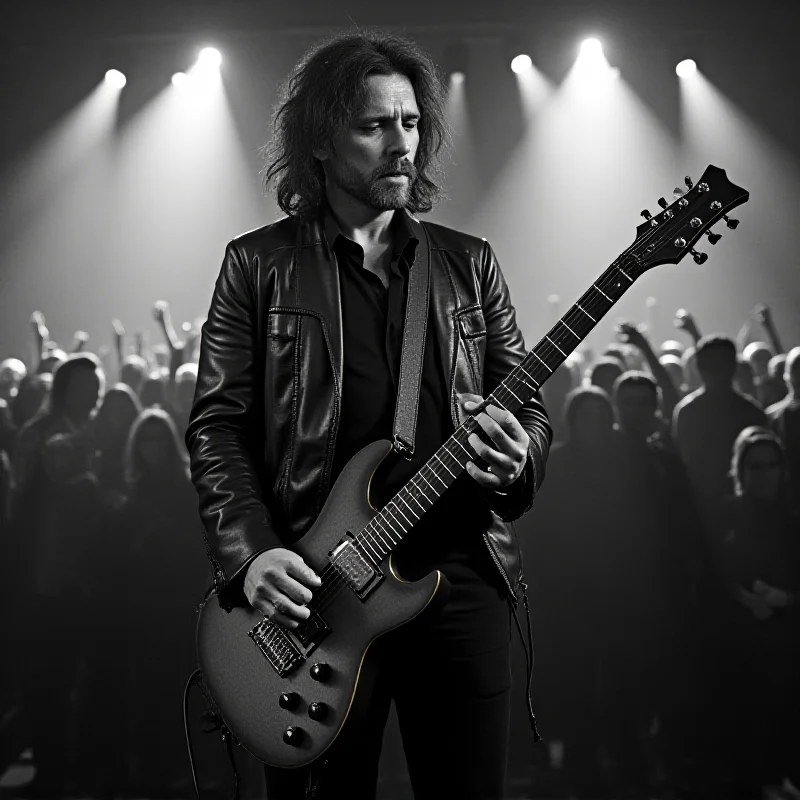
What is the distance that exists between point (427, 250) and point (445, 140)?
0.47 metres

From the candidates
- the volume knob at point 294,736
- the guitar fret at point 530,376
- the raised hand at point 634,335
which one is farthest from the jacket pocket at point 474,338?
the raised hand at point 634,335

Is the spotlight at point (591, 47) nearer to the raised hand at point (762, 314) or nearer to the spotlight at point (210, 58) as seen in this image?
the raised hand at point (762, 314)

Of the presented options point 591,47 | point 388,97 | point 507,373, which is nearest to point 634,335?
point 591,47

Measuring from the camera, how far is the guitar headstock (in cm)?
160

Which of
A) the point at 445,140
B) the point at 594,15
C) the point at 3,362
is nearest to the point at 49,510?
the point at 3,362

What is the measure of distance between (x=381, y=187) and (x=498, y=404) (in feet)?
Result: 1.75

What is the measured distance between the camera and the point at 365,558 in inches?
62.5

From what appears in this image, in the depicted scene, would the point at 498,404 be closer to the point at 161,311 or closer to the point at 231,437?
the point at 231,437

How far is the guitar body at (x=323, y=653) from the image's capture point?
5.04 feet

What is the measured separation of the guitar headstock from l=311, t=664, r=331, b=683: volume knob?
0.96 metres

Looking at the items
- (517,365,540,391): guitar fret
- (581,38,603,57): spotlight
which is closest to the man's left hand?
(517,365,540,391): guitar fret

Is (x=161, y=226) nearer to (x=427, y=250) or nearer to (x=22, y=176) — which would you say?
(x=22, y=176)

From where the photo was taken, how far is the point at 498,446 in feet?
4.88

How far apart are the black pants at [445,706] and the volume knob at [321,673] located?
0.11m
